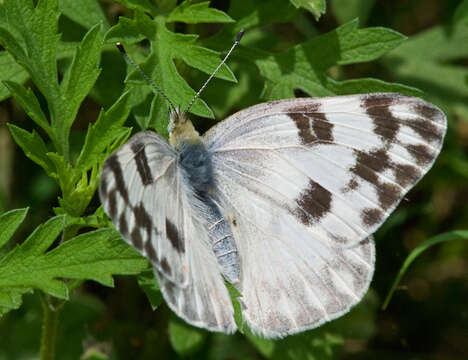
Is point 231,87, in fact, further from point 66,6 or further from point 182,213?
point 182,213

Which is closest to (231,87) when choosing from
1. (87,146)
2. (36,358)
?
(87,146)

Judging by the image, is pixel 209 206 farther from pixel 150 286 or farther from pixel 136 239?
pixel 136 239

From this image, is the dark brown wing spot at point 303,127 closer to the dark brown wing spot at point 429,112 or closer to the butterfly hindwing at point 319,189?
the butterfly hindwing at point 319,189

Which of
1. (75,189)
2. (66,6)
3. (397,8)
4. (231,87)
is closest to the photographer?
(75,189)

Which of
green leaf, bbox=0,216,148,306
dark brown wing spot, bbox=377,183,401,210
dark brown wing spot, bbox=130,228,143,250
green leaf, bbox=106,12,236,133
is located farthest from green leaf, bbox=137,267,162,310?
dark brown wing spot, bbox=377,183,401,210

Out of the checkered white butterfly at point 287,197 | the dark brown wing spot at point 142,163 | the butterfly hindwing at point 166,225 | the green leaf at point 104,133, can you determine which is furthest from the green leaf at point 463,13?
the dark brown wing spot at point 142,163

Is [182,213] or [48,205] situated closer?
[182,213]

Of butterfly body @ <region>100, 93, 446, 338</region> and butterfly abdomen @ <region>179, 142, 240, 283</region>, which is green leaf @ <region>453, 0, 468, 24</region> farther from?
butterfly abdomen @ <region>179, 142, 240, 283</region>

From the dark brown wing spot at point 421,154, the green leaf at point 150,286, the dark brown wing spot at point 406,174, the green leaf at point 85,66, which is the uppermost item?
the green leaf at point 85,66
